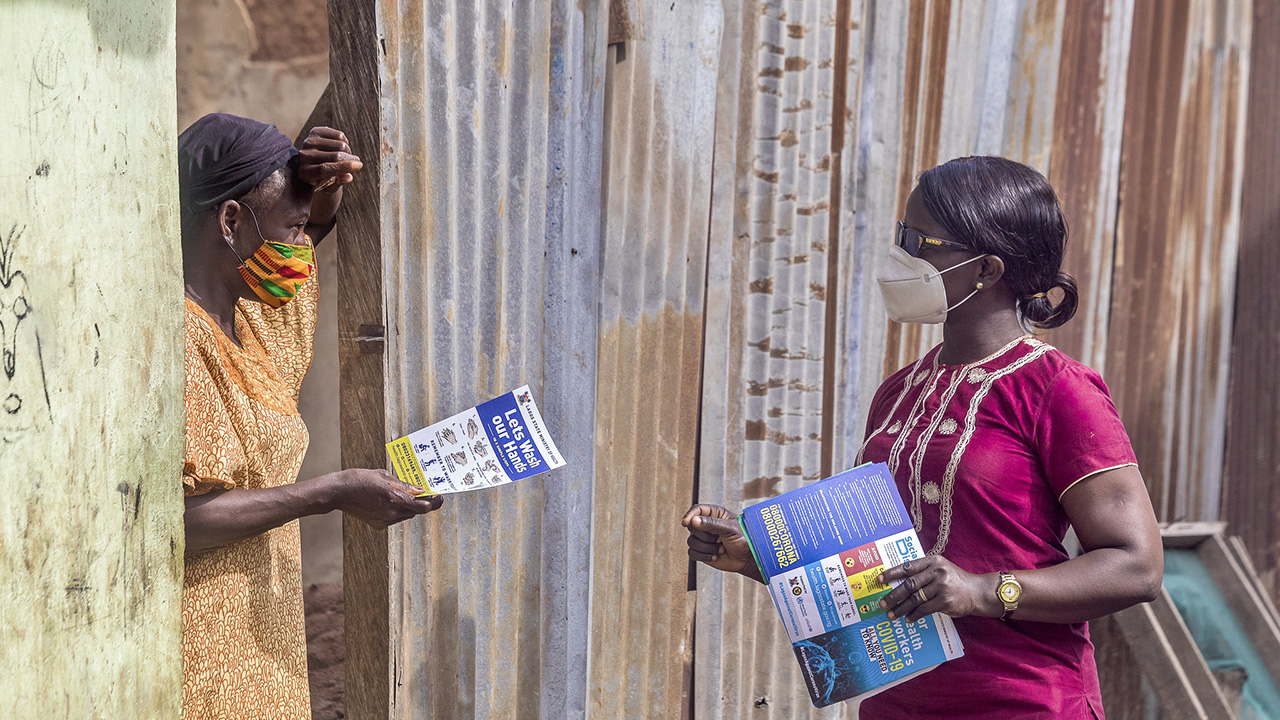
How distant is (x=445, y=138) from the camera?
2.26 metres

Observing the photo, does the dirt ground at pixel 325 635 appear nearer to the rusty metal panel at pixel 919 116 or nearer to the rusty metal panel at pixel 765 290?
the rusty metal panel at pixel 765 290

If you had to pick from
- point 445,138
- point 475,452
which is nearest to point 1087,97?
point 445,138

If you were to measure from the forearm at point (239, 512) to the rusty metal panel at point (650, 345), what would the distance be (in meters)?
1.02

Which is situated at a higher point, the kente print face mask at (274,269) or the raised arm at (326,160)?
the raised arm at (326,160)

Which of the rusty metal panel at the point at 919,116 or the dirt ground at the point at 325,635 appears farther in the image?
the dirt ground at the point at 325,635

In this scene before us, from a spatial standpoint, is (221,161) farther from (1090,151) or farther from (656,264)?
(1090,151)

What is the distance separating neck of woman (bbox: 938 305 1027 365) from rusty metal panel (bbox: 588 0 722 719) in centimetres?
98

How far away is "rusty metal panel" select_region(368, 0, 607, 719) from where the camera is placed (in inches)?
88.0

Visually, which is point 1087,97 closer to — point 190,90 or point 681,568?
point 681,568

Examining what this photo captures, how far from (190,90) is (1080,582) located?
129 inches

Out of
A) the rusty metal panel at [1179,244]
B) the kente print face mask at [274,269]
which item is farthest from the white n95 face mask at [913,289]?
the rusty metal panel at [1179,244]

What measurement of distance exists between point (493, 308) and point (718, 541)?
0.83 m

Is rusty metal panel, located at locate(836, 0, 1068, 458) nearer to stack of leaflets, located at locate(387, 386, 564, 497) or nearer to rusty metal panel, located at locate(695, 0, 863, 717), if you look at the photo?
rusty metal panel, located at locate(695, 0, 863, 717)

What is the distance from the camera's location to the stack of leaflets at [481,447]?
2.06m
